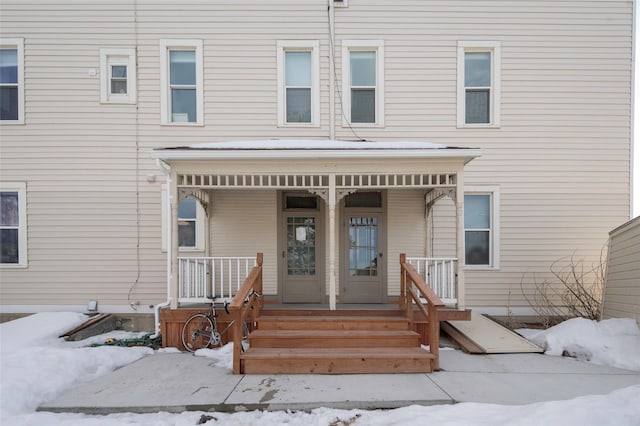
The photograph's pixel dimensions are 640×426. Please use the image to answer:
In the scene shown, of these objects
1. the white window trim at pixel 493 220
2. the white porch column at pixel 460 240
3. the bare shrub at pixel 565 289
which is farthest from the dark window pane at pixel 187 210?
the bare shrub at pixel 565 289

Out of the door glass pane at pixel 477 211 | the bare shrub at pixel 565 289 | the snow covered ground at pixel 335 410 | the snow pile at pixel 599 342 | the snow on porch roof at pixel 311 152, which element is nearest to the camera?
the snow covered ground at pixel 335 410

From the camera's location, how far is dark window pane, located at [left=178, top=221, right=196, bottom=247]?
22.9ft

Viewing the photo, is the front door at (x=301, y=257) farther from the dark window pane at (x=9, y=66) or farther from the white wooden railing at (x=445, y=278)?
the dark window pane at (x=9, y=66)

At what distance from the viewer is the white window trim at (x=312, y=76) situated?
6965 millimetres

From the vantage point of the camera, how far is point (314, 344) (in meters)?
4.70

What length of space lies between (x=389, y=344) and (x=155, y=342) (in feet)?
13.0

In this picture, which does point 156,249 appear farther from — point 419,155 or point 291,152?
point 419,155

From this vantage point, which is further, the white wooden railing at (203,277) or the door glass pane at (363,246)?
the door glass pane at (363,246)

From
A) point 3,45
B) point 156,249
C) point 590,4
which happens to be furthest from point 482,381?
point 3,45

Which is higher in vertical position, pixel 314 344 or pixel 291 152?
pixel 291 152

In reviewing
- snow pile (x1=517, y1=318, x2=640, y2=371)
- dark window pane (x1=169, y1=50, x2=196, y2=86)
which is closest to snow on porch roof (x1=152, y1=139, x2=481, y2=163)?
dark window pane (x1=169, y1=50, x2=196, y2=86)

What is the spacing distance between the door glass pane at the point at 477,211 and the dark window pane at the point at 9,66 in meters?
9.87

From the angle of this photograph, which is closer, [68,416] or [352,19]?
[68,416]

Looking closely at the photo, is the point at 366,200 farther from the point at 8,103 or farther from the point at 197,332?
the point at 8,103
